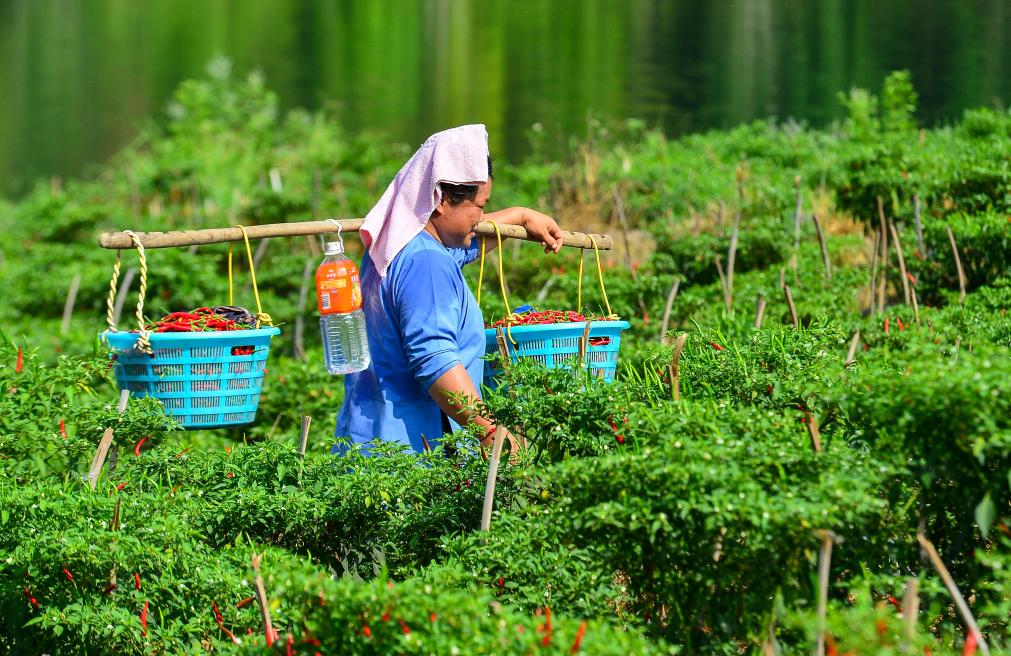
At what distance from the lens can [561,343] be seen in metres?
3.82

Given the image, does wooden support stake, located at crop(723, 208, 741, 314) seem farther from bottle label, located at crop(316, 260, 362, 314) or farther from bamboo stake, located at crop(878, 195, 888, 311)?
bottle label, located at crop(316, 260, 362, 314)

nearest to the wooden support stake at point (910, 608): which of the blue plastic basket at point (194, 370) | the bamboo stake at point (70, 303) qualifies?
the blue plastic basket at point (194, 370)

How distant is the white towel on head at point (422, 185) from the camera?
3580mm

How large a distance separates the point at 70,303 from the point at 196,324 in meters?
4.03

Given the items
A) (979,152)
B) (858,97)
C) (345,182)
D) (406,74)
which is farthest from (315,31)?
(979,152)

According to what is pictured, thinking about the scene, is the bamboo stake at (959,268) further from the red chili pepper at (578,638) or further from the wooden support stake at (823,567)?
the red chili pepper at (578,638)

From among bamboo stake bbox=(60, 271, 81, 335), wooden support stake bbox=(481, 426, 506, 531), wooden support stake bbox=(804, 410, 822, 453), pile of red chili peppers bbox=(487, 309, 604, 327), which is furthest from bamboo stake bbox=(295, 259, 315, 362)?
wooden support stake bbox=(804, 410, 822, 453)

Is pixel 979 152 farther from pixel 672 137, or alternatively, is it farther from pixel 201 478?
pixel 672 137

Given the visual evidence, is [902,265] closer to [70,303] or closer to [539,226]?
[539,226]

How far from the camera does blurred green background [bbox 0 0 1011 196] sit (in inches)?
623

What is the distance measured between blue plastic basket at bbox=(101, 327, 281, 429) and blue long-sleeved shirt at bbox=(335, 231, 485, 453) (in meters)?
0.31

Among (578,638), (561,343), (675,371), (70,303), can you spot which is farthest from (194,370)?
(70,303)

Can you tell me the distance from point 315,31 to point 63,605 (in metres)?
24.0

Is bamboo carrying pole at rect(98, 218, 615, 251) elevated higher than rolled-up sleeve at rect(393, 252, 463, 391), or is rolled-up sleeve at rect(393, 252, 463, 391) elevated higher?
bamboo carrying pole at rect(98, 218, 615, 251)
